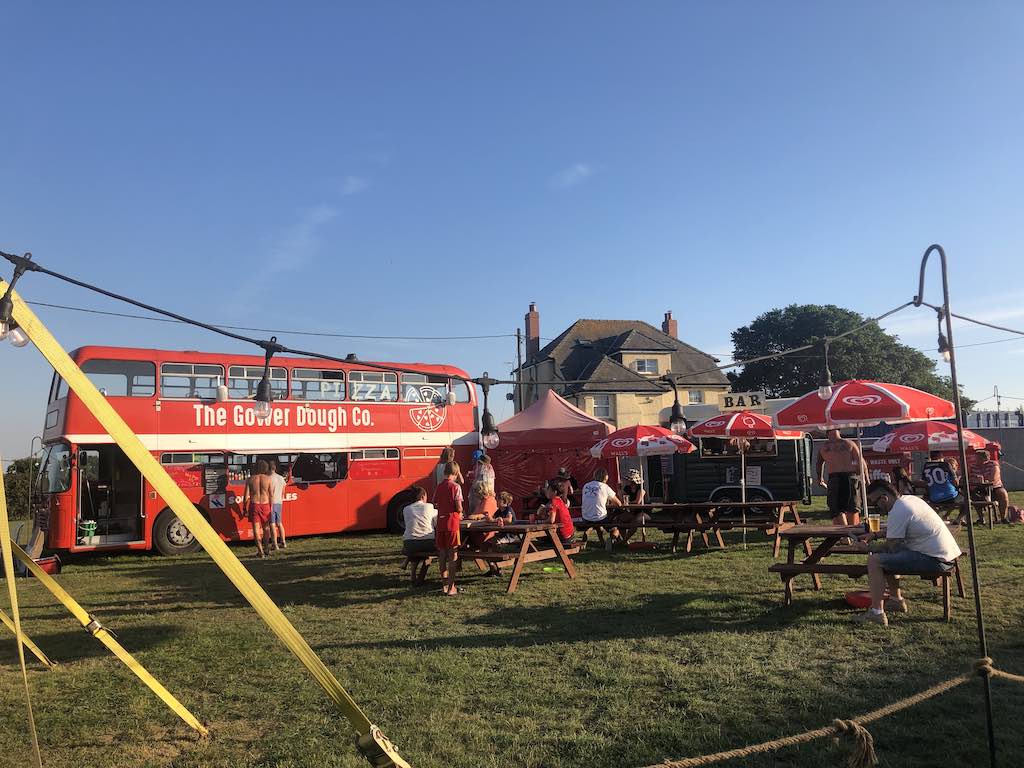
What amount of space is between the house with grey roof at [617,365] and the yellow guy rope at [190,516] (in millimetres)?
37951

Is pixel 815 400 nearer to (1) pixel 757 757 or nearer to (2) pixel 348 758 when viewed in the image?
(1) pixel 757 757

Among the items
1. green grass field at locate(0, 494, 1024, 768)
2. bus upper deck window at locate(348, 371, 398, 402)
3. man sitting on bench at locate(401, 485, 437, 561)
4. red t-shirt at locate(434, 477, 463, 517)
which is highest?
bus upper deck window at locate(348, 371, 398, 402)

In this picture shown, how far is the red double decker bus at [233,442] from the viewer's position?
13.4 m

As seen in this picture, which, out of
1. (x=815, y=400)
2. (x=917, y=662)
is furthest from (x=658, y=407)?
(x=917, y=662)

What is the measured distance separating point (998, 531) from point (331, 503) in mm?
13221

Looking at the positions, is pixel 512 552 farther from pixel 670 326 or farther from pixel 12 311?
pixel 670 326

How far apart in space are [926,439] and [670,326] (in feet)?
116

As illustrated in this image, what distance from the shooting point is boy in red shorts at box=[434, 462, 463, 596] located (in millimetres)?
8609

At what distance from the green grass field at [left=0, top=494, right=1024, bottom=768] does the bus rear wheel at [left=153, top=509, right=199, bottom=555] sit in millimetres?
5072

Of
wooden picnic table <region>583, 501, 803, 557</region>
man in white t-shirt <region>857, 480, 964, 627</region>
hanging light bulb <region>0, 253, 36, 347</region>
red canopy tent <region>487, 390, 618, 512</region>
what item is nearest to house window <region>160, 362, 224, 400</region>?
red canopy tent <region>487, 390, 618, 512</region>

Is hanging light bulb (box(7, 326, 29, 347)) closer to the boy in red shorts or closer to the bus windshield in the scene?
the boy in red shorts

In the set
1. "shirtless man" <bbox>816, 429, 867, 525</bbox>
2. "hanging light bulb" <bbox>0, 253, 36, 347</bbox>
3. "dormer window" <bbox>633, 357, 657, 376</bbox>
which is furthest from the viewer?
"dormer window" <bbox>633, 357, 657, 376</bbox>

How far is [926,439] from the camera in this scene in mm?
16141

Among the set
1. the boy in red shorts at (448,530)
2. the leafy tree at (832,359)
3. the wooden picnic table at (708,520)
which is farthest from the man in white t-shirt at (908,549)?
the leafy tree at (832,359)
